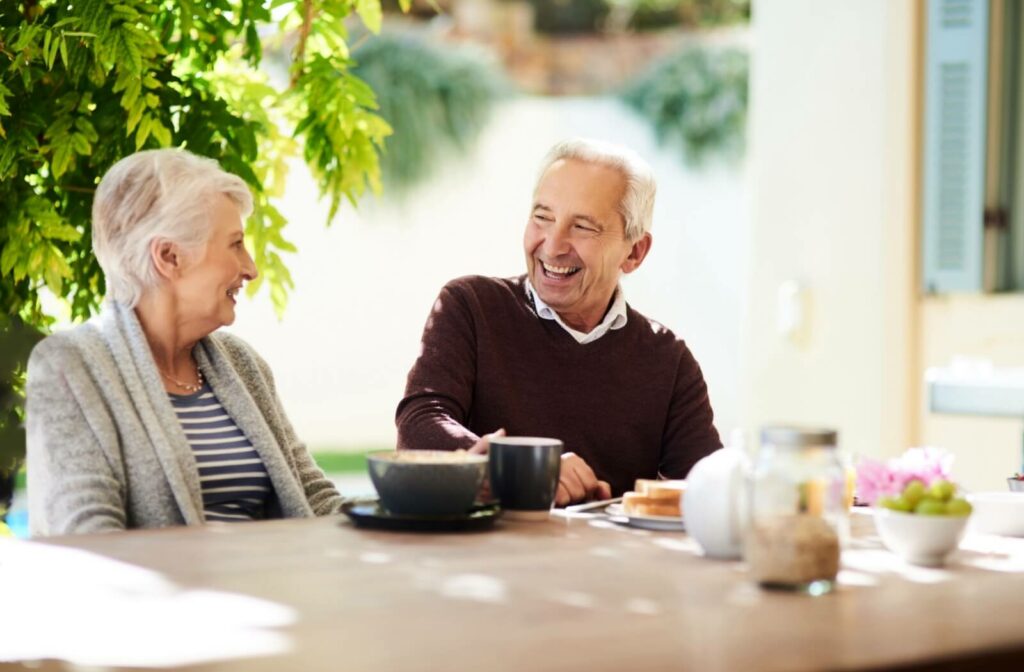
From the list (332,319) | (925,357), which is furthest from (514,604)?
Result: (332,319)

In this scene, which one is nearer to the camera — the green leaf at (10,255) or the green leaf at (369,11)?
the green leaf at (10,255)

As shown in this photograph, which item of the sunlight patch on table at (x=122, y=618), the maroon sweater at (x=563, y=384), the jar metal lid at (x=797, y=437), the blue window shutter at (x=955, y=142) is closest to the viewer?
the sunlight patch on table at (x=122, y=618)

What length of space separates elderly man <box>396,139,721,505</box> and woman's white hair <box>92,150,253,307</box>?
1.67 ft

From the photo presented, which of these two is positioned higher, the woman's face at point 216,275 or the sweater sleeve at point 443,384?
the woman's face at point 216,275

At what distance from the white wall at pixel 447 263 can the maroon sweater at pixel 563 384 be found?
7614 mm

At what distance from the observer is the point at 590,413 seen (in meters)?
2.68

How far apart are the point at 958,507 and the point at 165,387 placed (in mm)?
1206

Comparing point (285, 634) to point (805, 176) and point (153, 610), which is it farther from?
point (805, 176)

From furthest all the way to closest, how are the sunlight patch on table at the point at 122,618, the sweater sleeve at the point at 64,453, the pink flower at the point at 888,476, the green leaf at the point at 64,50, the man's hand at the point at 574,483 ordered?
the green leaf at the point at 64,50, the man's hand at the point at 574,483, the sweater sleeve at the point at 64,453, the pink flower at the point at 888,476, the sunlight patch on table at the point at 122,618

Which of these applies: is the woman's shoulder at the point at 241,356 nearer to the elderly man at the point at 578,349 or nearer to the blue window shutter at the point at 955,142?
the elderly man at the point at 578,349

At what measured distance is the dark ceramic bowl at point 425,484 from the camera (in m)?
1.83

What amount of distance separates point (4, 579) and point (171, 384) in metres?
0.85

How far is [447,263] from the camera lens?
10.8m

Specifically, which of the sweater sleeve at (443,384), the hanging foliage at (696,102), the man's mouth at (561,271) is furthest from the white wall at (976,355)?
the hanging foliage at (696,102)
